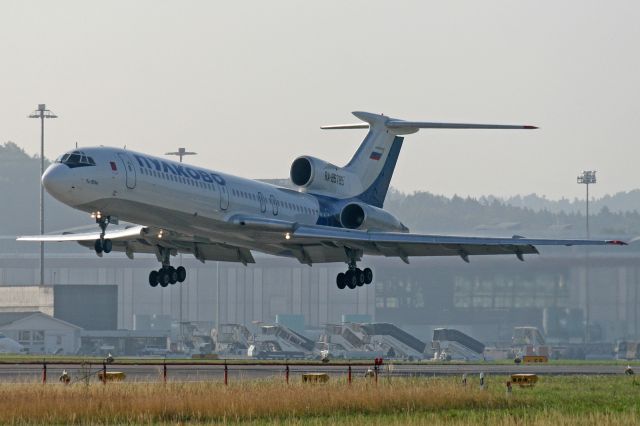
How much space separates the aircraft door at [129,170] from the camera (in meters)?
37.6

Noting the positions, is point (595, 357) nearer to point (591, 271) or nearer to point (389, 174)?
point (591, 271)

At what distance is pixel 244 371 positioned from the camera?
44.1m

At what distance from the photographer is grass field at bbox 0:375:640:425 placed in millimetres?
28062

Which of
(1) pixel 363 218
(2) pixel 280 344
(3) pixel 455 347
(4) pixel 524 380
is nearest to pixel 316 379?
(4) pixel 524 380

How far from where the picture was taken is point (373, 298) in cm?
12081

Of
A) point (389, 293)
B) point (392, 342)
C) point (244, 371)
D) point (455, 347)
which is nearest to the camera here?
point (244, 371)

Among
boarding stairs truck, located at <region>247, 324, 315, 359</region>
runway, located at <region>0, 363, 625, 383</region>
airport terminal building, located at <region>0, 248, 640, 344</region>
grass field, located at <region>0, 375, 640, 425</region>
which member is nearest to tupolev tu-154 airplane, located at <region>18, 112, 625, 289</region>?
runway, located at <region>0, 363, 625, 383</region>

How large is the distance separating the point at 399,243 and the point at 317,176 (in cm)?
422

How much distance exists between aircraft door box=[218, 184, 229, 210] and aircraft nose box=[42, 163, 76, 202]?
5503 mm

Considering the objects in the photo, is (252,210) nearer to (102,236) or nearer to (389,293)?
(102,236)

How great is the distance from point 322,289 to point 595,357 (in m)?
37.0

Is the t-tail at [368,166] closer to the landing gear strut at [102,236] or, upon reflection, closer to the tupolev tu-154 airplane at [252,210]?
the tupolev tu-154 airplane at [252,210]

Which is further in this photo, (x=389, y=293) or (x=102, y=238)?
(x=389, y=293)

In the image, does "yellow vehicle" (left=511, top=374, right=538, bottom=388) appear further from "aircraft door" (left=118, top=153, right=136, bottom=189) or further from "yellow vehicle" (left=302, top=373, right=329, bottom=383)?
Answer: "aircraft door" (left=118, top=153, right=136, bottom=189)
